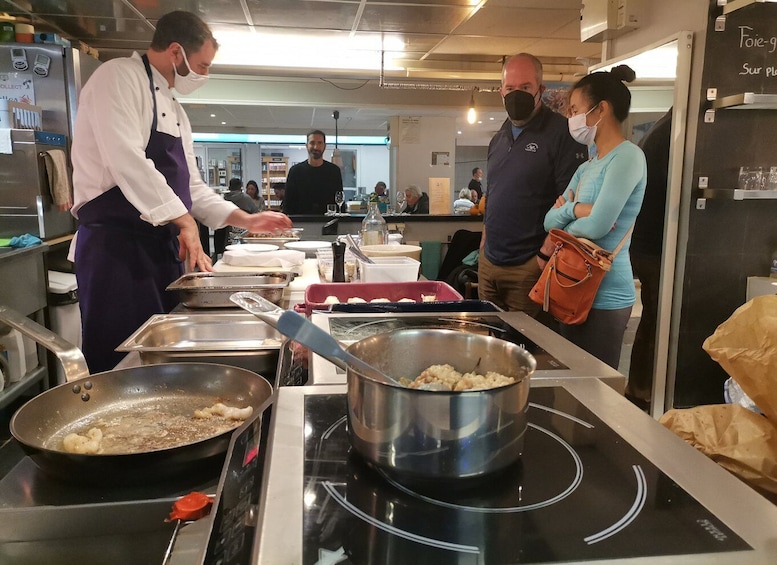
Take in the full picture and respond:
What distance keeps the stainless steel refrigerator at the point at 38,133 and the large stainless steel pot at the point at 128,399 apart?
315 centimetres

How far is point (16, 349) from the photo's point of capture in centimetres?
298

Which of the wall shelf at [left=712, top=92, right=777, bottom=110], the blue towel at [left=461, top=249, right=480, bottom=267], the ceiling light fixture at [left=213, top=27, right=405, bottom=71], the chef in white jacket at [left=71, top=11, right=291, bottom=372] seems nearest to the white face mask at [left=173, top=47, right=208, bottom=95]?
the chef in white jacket at [left=71, top=11, right=291, bottom=372]

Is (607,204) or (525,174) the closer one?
(607,204)

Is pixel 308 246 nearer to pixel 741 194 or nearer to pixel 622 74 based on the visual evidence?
pixel 622 74

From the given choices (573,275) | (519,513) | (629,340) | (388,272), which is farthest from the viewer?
(629,340)

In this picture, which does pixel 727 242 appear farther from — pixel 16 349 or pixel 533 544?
pixel 16 349

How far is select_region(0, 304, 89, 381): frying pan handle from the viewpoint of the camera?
1.01 meters

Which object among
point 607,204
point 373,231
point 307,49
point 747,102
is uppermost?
point 307,49

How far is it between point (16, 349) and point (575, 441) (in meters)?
3.16

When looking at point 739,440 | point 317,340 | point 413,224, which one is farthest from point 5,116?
point 739,440

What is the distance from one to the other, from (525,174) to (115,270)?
175cm

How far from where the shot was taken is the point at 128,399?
1.03 meters

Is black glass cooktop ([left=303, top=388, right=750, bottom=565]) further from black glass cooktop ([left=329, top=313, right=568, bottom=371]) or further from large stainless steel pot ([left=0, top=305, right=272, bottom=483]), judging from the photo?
black glass cooktop ([left=329, top=313, right=568, bottom=371])

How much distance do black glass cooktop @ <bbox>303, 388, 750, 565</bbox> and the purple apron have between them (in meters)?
1.52
